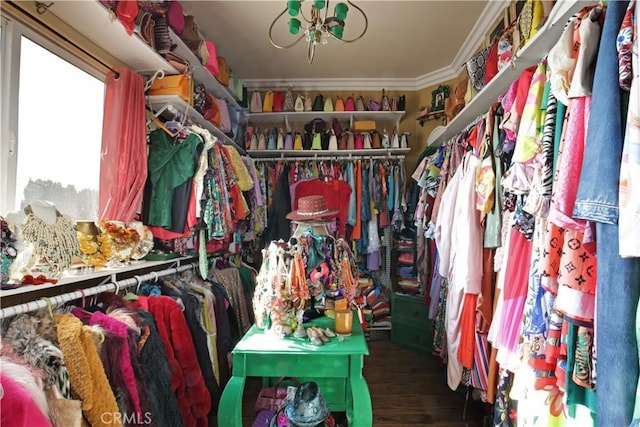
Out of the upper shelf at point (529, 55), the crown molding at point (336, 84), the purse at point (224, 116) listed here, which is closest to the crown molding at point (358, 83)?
the crown molding at point (336, 84)

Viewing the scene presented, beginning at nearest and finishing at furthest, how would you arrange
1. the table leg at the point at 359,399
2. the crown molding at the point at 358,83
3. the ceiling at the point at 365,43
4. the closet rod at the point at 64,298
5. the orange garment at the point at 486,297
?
the closet rod at the point at 64,298 < the table leg at the point at 359,399 < the orange garment at the point at 486,297 < the ceiling at the point at 365,43 < the crown molding at the point at 358,83

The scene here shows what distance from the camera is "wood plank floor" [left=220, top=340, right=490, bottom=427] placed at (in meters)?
2.08

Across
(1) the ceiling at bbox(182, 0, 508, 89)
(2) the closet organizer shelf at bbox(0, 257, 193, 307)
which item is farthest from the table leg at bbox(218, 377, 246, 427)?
(1) the ceiling at bbox(182, 0, 508, 89)

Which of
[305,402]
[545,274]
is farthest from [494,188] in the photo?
[305,402]

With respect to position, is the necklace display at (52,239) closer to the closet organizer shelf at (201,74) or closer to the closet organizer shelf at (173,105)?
the closet organizer shelf at (173,105)

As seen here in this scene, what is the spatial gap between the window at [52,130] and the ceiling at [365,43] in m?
1.06

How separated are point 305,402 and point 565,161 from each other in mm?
1408

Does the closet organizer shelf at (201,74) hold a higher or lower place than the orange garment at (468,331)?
higher

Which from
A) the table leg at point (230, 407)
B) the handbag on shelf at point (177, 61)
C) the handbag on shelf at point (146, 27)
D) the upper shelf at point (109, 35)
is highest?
the handbag on shelf at point (146, 27)

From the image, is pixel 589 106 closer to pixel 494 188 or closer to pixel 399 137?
pixel 494 188

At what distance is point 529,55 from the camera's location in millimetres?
1509

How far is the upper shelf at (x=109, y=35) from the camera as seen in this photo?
4.96 ft

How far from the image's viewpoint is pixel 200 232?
2.14 m

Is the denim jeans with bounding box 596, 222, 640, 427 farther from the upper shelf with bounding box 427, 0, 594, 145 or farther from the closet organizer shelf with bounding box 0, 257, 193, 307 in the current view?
the closet organizer shelf with bounding box 0, 257, 193, 307
